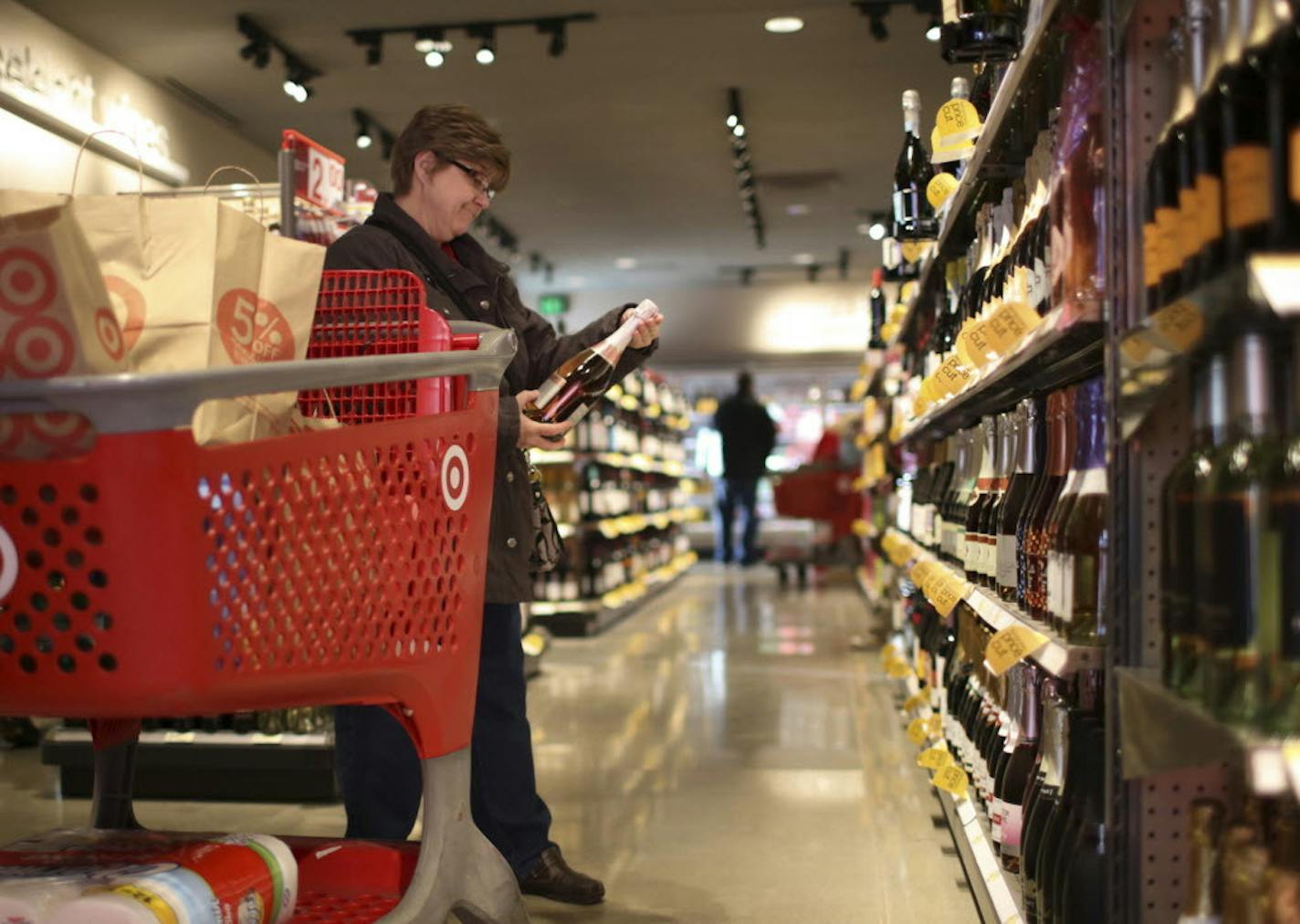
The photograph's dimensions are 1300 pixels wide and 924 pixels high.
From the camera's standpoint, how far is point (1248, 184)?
1186mm

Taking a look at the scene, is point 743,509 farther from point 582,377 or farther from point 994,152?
point 582,377

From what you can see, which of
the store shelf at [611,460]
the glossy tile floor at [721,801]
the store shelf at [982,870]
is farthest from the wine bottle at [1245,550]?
the store shelf at [611,460]

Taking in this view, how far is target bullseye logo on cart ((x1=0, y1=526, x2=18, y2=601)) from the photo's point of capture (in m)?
1.37

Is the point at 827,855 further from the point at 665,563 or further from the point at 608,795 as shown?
the point at 665,563

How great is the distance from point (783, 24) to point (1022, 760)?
213 inches

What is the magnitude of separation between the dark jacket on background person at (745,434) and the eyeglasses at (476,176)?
34.2 feet

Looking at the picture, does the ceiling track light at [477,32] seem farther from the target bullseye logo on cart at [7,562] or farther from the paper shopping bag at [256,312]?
the target bullseye logo on cart at [7,562]

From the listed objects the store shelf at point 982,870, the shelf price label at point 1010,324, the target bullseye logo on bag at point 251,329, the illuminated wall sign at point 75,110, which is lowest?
the store shelf at point 982,870

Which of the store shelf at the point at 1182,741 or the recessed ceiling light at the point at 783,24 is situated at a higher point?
the recessed ceiling light at the point at 783,24

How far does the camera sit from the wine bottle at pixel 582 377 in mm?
2625

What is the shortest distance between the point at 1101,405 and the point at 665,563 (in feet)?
34.3

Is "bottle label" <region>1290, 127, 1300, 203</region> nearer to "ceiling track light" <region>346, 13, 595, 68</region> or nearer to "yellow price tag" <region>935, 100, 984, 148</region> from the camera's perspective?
"yellow price tag" <region>935, 100, 984, 148</region>

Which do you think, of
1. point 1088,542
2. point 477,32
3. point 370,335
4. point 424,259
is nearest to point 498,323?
point 424,259

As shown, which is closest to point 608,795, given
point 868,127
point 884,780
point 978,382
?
point 884,780
